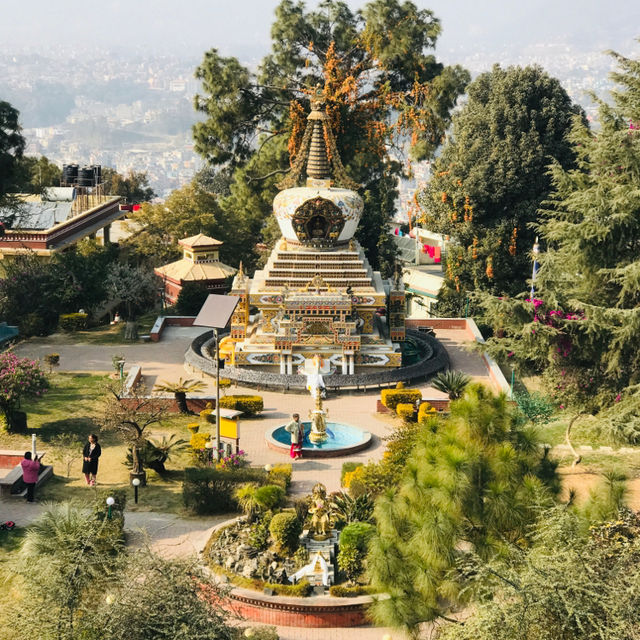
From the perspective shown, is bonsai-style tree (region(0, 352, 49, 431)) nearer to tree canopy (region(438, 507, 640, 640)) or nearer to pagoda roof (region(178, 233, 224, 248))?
tree canopy (region(438, 507, 640, 640))

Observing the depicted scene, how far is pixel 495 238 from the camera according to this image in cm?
4428

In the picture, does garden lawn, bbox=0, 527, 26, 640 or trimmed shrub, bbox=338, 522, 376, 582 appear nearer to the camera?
garden lawn, bbox=0, 527, 26, 640

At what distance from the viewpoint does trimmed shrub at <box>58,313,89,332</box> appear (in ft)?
141

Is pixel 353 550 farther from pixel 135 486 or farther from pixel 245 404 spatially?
pixel 245 404

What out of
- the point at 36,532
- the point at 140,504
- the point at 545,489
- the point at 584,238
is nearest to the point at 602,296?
the point at 584,238

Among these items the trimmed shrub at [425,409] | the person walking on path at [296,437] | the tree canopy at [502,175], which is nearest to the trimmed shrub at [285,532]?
the person walking on path at [296,437]

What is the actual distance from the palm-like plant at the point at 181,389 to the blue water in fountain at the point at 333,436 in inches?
138

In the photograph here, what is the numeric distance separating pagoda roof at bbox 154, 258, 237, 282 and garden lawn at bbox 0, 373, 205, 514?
12.6 metres

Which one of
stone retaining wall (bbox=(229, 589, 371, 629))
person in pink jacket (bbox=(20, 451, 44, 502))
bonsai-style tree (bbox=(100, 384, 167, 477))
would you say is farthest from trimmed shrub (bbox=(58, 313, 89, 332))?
stone retaining wall (bbox=(229, 589, 371, 629))

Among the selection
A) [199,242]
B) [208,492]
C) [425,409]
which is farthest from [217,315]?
[199,242]

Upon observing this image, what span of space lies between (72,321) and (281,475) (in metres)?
19.8

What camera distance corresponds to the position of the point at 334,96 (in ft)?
183

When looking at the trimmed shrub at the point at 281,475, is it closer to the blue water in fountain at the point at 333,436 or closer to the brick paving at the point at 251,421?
the brick paving at the point at 251,421

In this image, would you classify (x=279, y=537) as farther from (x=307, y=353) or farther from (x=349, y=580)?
(x=307, y=353)
